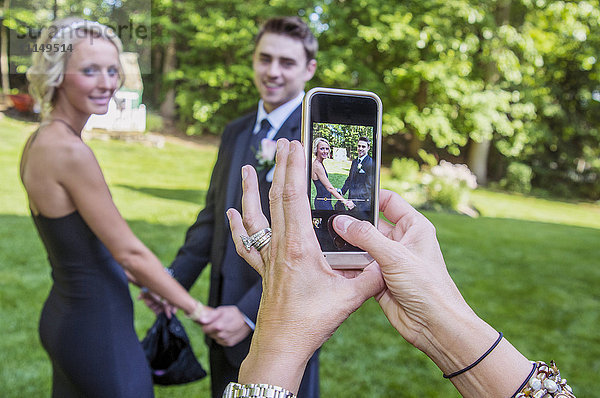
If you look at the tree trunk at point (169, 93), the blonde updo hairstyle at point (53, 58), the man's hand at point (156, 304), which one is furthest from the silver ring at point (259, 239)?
the tree trunk at point (169, 93)

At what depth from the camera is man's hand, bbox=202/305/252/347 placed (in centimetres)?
230

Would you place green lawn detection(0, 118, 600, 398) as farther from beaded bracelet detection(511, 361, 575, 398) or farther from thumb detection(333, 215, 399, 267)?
thumb detection(333, 215, 399, 267)

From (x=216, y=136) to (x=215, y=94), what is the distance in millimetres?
2174

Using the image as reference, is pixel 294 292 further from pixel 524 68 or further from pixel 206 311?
pixel 524 68

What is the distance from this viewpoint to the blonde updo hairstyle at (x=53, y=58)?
220 cm

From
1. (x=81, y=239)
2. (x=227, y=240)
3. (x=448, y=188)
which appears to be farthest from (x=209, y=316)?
(x=448, y=188)

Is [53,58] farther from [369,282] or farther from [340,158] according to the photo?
[369,282]

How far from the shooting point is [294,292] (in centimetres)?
104

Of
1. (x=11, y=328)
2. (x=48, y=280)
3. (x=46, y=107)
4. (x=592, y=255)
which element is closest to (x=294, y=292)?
(x=46, y=107)

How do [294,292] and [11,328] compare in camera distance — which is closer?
[294,292]

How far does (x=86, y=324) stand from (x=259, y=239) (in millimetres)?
1385

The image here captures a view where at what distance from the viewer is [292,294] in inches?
41.2

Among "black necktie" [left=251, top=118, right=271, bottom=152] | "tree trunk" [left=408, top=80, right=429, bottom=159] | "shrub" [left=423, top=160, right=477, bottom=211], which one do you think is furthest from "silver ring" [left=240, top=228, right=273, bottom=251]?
"tree trunk" [left=408, top=80, right=429, bottom=159]

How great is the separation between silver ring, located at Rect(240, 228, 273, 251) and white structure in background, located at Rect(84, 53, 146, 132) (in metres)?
19.1
